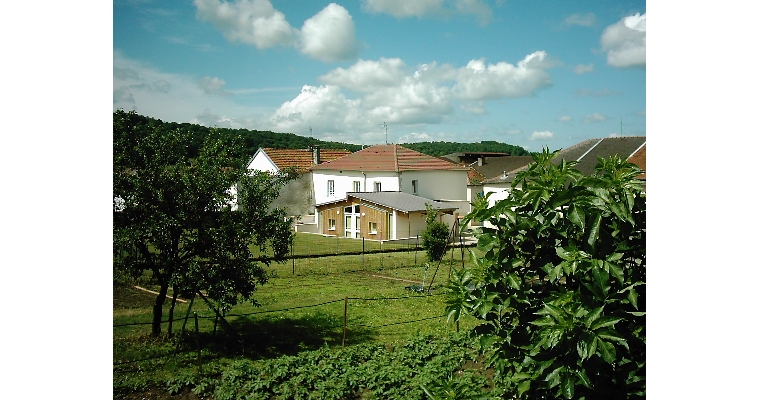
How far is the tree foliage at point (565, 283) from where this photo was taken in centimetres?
128

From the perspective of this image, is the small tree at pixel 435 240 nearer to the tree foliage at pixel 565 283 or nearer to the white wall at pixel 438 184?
the white wall at pixel 438 184

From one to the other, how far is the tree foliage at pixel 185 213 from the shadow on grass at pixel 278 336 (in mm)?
406

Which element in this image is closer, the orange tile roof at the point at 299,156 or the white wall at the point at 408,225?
the white wall at the point at 408,225

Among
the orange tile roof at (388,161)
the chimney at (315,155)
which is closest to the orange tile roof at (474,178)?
the orange tile roof at (388,161)

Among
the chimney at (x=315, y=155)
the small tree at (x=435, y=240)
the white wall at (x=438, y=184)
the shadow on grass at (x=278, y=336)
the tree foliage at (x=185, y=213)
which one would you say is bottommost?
the shadow on grass at (x=278, y=336)

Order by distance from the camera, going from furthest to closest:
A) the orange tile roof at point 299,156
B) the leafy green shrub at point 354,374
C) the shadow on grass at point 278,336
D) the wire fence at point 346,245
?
the orange tile roof at point 299,156 < the wire fence at point 346,245 < the shadow on grass at point 278,336 < the leafy green shrub at point 354,374

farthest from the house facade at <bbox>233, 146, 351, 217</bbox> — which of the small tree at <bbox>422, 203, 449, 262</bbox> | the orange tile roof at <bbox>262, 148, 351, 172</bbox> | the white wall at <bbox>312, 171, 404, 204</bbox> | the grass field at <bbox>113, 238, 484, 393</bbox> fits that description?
the grass field at <bbox>113, 238, 484, 393</bbox>

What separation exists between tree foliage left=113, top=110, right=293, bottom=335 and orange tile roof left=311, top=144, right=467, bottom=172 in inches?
394

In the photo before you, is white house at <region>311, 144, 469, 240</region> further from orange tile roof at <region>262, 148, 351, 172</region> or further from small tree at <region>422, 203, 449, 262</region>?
small tree at <region>422, 203, 449, 262</region>

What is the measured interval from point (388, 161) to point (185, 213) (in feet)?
35.7

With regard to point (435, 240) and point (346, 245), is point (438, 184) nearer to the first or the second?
point (346, 245)
